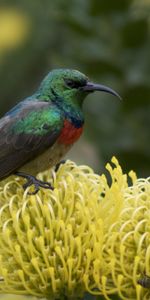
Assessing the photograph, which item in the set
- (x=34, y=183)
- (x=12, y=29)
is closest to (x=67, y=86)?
(x=34, y=183)

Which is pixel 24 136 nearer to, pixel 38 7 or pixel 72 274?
pixel 72 274

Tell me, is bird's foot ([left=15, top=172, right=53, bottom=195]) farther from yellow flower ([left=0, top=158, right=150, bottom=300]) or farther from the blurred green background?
the blurred green background

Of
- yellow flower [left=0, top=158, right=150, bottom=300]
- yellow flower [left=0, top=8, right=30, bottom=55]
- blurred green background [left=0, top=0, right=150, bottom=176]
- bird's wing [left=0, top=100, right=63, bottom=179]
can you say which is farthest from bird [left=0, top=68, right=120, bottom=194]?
yellow flower [left=0, top=8, right=30, bottom=55]

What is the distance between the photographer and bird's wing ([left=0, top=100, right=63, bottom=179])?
438 cm

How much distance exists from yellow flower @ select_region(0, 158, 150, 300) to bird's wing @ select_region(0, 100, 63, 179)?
18cm

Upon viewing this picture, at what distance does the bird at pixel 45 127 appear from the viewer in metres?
4.38

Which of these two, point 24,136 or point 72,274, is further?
point 24,136

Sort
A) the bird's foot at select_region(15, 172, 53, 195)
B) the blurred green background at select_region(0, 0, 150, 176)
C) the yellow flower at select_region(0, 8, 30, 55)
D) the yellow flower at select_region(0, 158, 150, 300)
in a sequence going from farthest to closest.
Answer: the yellow flower at select_region(0, 8, 30, 55)
the blurred green background at select_region(0, 0, 150, 176)
the bird's foot at select_region(15, 172, 53, 195)
the yellow flower at select_region(0, 158, 150, 300)

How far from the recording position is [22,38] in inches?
284

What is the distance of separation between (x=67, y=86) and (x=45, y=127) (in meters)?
0.20

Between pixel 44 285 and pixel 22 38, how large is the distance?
131 inches

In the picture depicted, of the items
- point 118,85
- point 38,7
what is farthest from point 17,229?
point 38,7

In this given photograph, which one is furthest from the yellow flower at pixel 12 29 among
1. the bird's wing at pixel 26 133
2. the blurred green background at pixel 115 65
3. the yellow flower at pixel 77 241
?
the yellow flower at pixel 77 241

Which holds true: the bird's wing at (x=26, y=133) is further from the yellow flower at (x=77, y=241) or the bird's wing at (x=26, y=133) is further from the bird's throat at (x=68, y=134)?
the yellow flower at (x=77, y=241)
